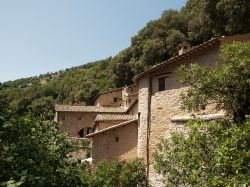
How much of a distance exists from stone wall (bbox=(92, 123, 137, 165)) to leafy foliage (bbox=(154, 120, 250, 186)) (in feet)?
36.8

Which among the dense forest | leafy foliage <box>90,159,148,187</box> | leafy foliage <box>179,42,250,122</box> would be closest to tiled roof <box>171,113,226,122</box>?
leafy foliage <box>179,42,250,122</box>

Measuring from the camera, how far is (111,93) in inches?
1953

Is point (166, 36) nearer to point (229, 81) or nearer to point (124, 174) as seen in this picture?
point (124, 174)

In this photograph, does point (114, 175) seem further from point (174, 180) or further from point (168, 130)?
point (174, 180)

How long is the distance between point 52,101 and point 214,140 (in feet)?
230

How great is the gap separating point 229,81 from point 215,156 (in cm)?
277

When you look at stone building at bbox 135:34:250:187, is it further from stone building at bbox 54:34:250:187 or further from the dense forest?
the dense forest

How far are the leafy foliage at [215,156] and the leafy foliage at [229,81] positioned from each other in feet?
2.82

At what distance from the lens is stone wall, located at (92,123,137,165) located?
2331 centimetres

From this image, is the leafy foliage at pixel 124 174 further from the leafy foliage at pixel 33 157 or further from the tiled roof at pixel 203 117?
the leafy foliage at pixel 33 157

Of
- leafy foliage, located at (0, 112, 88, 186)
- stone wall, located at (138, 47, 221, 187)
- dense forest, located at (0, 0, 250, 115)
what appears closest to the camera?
leafy foliage, located at (0, 112, 88, 186)

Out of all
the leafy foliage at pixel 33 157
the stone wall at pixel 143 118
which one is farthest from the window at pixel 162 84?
the leafy foliage at pixel 33 157

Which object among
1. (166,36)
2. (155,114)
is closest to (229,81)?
(155,114)

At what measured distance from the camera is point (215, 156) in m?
9.38
